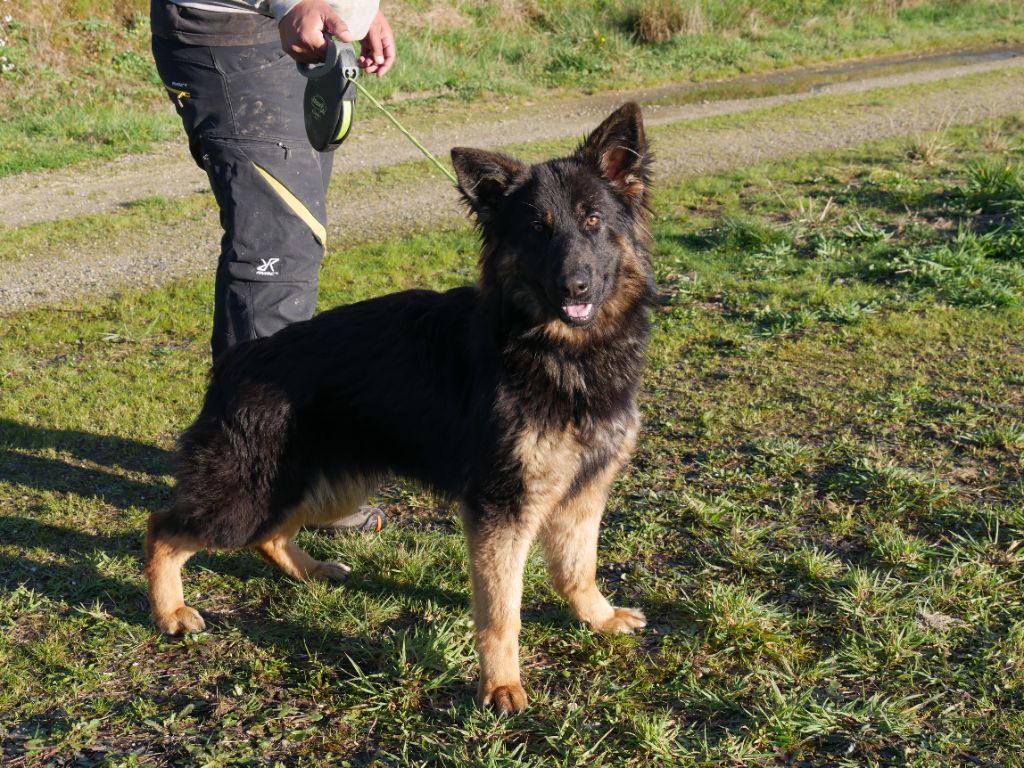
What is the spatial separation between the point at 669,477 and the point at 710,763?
1.82 m

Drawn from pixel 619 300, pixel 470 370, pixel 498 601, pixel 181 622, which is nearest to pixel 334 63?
pixel 470 370

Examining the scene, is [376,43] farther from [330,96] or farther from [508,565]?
[508,565]

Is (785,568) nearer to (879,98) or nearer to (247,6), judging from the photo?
(247,6)

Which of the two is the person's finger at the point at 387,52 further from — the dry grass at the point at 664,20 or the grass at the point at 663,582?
the dry grass at the point at 664,20

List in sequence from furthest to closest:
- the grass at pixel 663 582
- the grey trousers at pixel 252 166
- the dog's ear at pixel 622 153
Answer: the grey trousers at pixel 252 166 < the dog's ear at pixel 622 153 < the grass at pixel 663 582

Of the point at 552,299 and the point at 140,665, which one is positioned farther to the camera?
the point at 140,665

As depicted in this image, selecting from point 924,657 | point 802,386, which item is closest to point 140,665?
point 924,657

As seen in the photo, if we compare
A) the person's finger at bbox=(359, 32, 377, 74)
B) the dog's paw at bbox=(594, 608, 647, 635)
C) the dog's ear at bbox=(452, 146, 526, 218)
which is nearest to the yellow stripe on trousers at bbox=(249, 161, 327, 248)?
the person's finger at bbox=(359, 32, 377, 74)

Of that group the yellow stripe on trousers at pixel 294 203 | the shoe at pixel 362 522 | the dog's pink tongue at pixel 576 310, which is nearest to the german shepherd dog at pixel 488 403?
the dog's pink tongue at pixel 576 310

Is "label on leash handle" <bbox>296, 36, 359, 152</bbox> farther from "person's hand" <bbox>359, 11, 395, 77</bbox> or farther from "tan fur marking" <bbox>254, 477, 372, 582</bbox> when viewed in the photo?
"tan fur marking" <bbox>254, 477, 372, 582</bbox>

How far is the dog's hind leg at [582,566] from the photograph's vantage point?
10.9 ft

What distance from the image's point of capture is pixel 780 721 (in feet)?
9.18

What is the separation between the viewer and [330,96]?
11.6 ft

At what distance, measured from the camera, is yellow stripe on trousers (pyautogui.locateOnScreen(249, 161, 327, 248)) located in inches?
150
